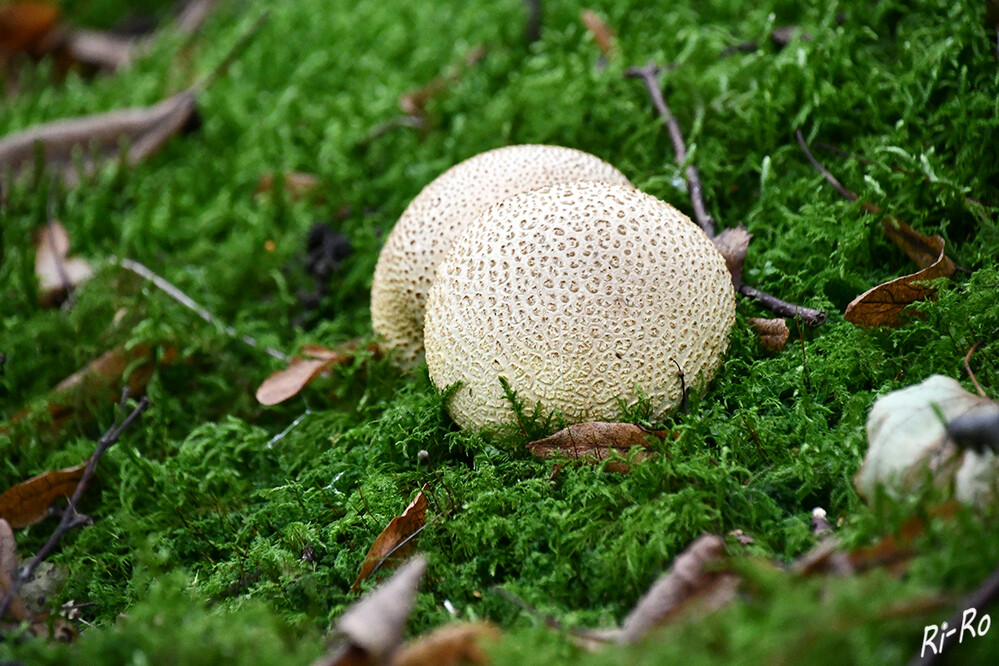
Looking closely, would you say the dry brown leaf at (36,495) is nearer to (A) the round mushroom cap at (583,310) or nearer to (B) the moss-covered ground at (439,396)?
(B) the moss-covered ground at (439,396)

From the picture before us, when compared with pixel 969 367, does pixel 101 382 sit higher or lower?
lower

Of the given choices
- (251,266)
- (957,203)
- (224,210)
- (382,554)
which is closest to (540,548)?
(382,554)

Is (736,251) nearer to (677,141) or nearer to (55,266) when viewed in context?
(677,141)

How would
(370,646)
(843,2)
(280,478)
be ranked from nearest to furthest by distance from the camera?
1. (370,646)
2. (280,478)
3. (843,2)

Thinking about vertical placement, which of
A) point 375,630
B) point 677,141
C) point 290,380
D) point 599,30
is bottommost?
point 290,380

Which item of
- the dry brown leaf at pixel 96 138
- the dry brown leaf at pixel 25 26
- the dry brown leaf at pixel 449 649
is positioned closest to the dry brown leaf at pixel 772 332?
the dry brown leaf at pixel 449 649

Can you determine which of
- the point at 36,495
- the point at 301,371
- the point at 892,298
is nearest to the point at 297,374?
the point at 301,371

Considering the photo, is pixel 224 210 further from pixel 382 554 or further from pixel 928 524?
pixel 928 524
